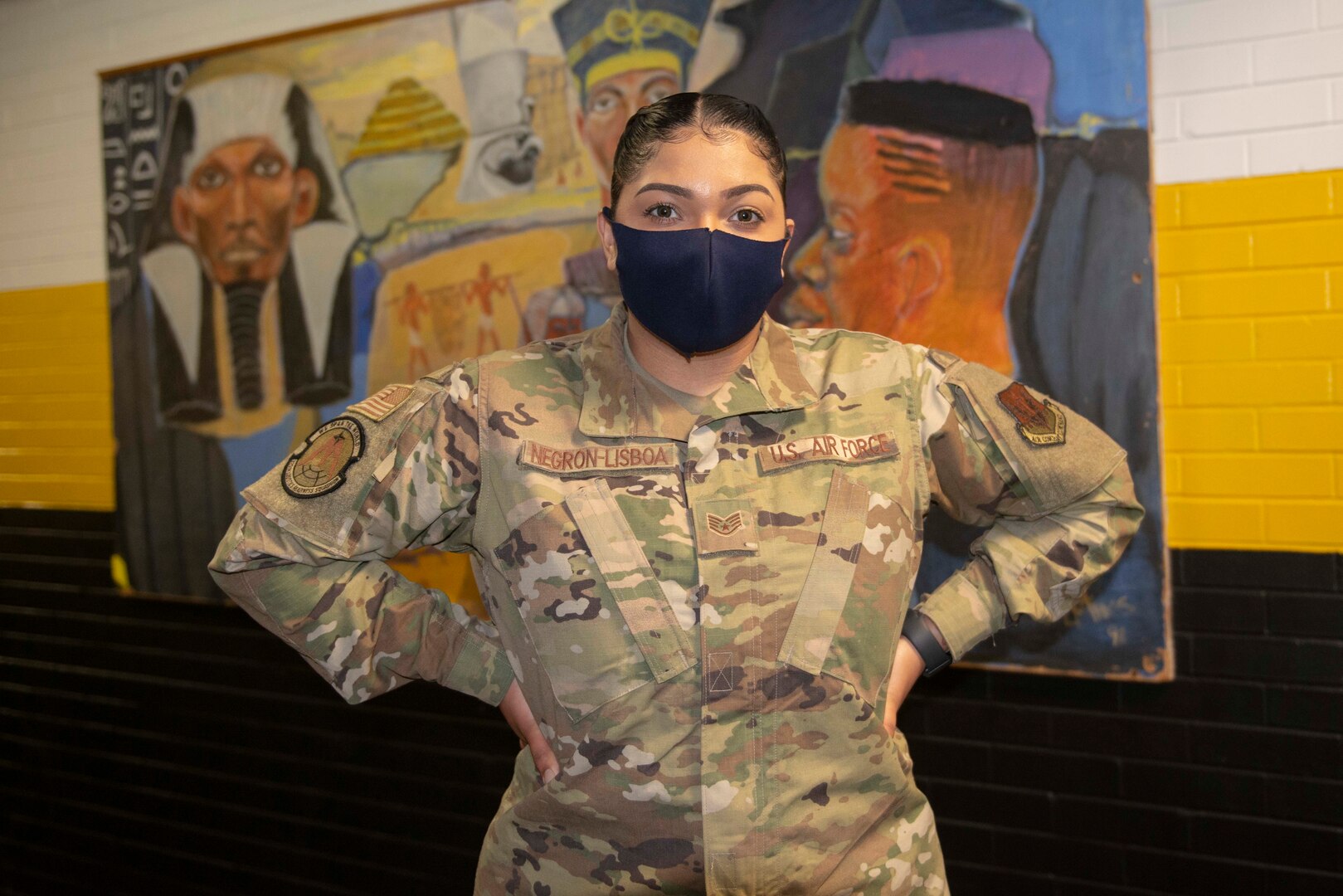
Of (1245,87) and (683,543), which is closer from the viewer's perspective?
(683,543)

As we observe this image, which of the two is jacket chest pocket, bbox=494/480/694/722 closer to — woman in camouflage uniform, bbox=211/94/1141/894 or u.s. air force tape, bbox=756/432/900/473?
woman in camouflage uniform, bbox=211/94/1141/894

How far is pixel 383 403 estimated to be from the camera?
1.35 metres

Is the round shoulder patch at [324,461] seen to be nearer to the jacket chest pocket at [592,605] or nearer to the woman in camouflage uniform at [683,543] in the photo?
the woman in camouflage uniform at [683,543]

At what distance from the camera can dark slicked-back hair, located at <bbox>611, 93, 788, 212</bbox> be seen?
1274 mm

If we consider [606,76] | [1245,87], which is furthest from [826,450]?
[606,76]

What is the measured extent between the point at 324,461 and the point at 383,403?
0.35 ft

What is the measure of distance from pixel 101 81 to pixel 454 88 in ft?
4.33

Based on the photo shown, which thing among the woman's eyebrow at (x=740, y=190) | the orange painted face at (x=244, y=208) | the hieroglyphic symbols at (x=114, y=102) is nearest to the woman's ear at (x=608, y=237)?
the woman's eyebrow at (x=740, y=190)

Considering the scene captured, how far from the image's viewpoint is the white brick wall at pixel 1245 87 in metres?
1.92

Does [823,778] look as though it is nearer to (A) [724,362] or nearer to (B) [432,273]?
(A) [724,362]

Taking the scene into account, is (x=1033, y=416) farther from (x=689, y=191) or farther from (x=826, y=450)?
(x=689, y=191)

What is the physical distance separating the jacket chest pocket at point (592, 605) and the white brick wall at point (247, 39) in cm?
145

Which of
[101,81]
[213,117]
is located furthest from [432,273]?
[101,81]

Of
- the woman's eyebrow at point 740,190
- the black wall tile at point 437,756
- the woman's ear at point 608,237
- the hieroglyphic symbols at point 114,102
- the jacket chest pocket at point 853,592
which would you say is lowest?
the black wall tile at point 437,756
